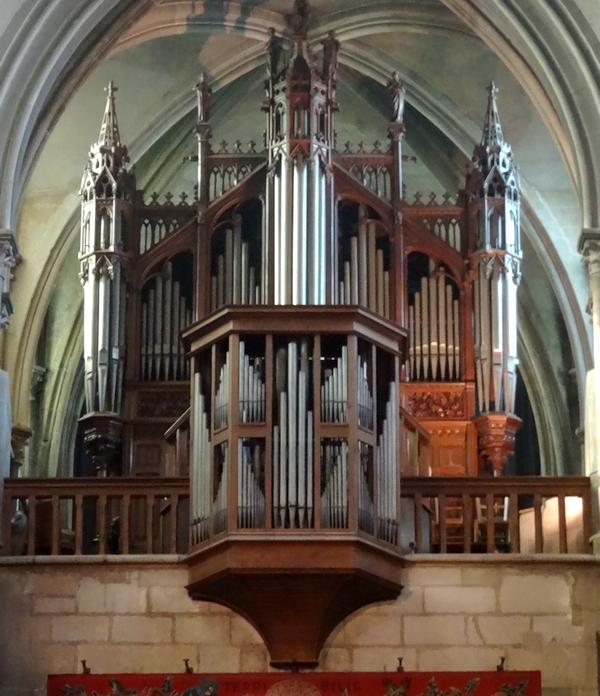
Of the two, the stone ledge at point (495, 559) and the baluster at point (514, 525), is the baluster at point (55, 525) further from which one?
the baluster at point (514, 525)

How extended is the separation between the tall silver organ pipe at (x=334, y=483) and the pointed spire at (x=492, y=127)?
630 centimetres

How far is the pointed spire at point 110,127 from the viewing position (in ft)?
62.5

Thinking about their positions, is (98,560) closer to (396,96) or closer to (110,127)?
(110,127)

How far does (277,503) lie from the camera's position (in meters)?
13.5

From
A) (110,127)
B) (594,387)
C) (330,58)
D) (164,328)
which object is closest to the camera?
(594,387)

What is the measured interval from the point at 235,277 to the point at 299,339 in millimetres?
4830

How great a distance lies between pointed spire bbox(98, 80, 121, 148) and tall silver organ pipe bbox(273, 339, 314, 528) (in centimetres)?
612

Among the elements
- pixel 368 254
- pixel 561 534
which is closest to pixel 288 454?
pixel 561 534

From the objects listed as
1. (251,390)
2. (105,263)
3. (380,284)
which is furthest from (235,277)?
(251,390)

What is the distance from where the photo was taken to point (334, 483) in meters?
13.5

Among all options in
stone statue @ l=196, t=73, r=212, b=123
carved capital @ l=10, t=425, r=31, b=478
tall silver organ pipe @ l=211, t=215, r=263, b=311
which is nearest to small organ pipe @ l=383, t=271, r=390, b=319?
tall silver organ pipe @ l=211, t=215, r=263, b=311

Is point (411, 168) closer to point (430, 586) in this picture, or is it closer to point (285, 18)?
point (285, 18)

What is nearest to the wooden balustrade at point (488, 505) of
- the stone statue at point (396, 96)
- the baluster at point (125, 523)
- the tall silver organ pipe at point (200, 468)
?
the tall silver organ pipe at point (200, 468)

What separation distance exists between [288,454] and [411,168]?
345 inches
